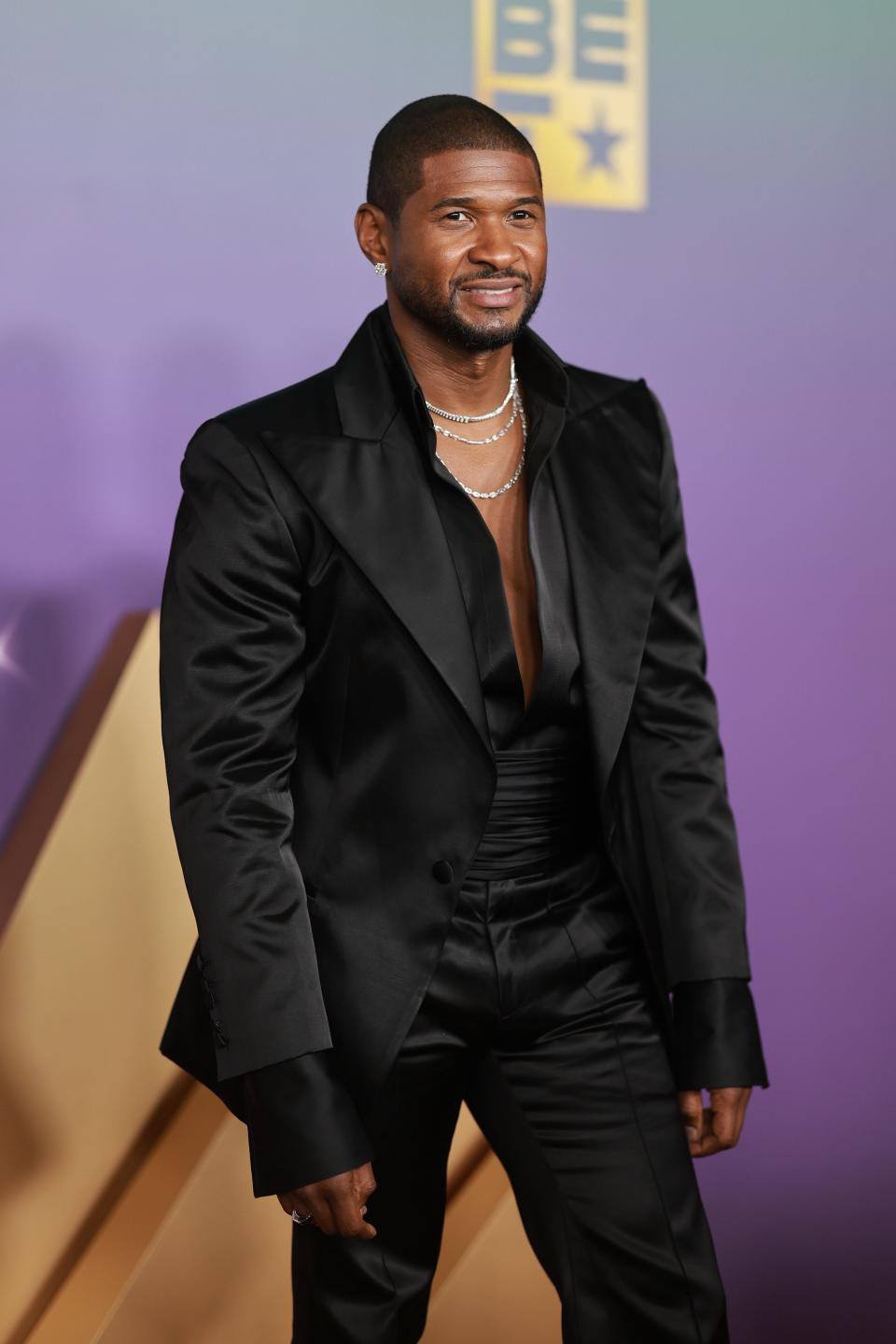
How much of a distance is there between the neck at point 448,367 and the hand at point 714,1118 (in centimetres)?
81

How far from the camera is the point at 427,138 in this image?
1.81 metres

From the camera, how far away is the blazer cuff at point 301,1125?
63.6 inches

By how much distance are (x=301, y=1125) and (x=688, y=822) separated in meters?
0.55

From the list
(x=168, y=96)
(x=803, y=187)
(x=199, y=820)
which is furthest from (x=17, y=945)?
(x=803, y=187)

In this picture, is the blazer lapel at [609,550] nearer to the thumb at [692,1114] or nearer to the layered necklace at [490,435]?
the layered necklace at [490,435]

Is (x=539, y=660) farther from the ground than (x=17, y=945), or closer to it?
farther from the ground

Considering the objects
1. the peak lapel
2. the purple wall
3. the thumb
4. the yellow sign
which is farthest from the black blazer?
the yellow sign

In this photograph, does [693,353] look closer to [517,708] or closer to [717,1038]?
[517,708]

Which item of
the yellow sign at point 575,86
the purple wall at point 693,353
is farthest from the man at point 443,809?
the yellow sign at point 575,86

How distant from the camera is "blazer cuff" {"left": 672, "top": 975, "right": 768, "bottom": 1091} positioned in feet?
5.94

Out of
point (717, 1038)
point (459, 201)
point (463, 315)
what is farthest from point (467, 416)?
point (717, 1038)

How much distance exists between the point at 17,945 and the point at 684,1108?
98cm

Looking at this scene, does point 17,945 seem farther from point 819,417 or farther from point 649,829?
point 819,417

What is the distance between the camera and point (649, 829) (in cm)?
186
